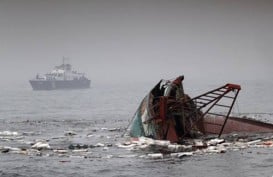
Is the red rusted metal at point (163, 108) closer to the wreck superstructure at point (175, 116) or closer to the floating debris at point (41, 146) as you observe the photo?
the wreck superstructure at point (175, 116)

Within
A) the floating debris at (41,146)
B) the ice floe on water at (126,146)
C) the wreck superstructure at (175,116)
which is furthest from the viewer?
the wreck superstructure at (175,116)

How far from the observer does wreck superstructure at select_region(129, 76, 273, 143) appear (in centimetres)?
4034

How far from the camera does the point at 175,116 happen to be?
43500mm

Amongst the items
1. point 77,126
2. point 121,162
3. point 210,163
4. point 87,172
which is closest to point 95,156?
point 121,162

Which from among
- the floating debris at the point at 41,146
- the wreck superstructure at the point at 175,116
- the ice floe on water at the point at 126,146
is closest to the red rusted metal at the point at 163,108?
the wreck superstructure at the point at 175,116

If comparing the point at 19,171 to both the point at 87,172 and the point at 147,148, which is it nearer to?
the point at 87,172

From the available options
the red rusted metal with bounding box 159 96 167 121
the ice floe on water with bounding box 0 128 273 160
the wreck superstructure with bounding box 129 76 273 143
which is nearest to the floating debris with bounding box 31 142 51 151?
the ice floe on water with bounding box 0 128 273 160

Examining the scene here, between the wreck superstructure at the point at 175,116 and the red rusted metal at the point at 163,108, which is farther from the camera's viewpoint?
the wreck superstructure at the point at 175,116

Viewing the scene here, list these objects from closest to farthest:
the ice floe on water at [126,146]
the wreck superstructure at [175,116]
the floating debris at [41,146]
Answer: the ice floe on water at [126,146]
the floating debris at [41,146]
the wreck superstructure at [175,116]

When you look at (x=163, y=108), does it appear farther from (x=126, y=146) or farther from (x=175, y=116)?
(x=126, y=146)

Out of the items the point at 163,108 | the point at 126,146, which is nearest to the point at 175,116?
the point at 163,108

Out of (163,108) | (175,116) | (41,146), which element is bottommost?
(41,146)

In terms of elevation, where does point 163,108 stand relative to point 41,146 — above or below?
above

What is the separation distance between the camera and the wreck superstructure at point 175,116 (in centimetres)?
4034
